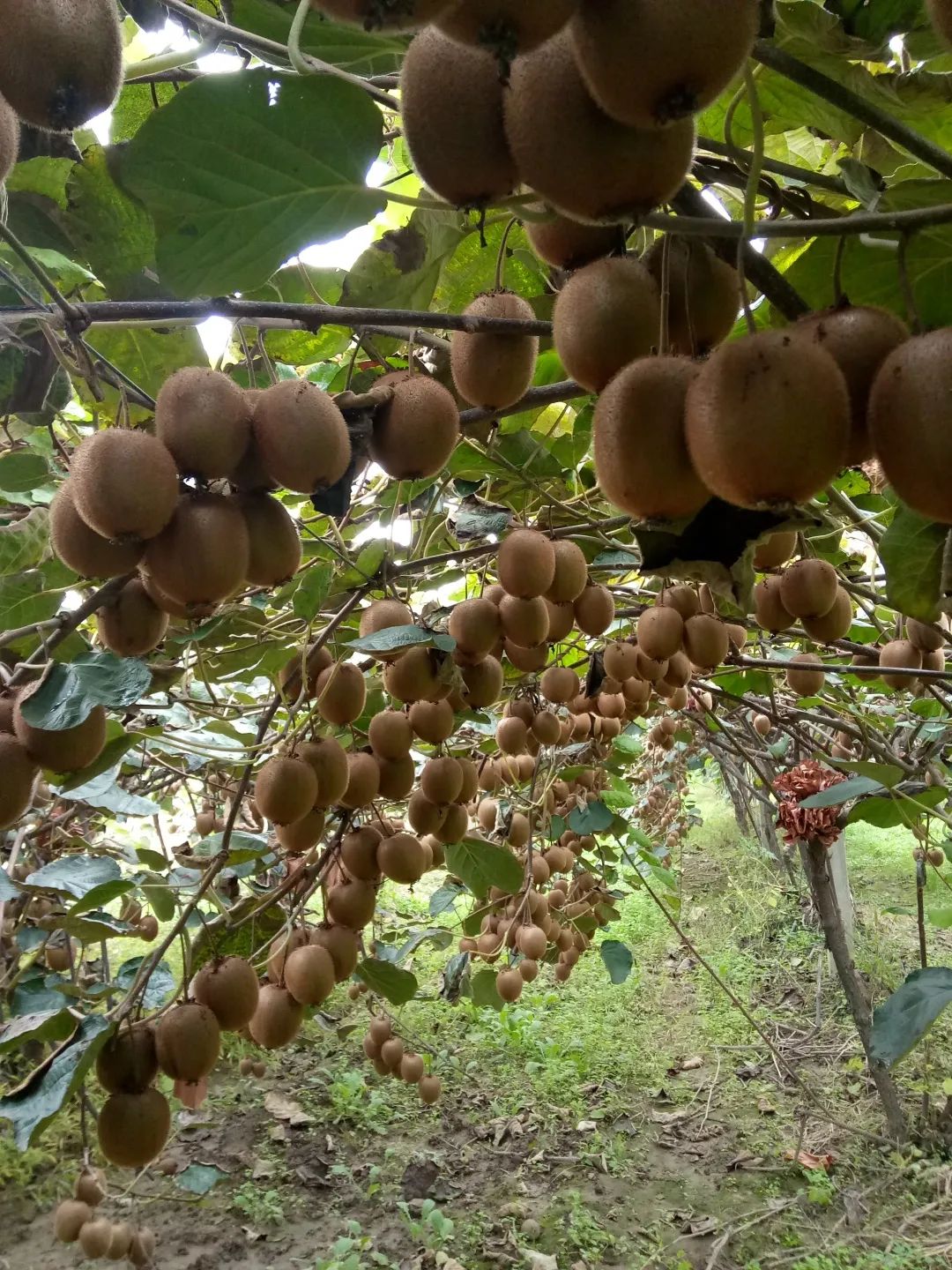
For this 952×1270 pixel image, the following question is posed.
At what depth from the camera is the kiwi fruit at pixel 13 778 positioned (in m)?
0.79

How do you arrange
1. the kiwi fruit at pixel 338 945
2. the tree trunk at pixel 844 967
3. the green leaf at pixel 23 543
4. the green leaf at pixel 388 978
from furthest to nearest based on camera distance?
the tree trunk at pixel 844 967, the green leaf at pixel 388 978, the kiwi fruit at pixel 338 945, the green leaf at pixel 23 543

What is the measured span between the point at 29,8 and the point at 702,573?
497 millimetres

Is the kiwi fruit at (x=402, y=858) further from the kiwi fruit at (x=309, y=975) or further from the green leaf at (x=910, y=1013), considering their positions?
the green leaf at (x=910, y=1013)

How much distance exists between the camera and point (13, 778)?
790 mm

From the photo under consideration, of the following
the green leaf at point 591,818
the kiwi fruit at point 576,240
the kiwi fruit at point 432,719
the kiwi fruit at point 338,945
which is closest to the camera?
the kiwi fruit at point 576,240

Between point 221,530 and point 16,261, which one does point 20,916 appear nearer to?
point 16,261

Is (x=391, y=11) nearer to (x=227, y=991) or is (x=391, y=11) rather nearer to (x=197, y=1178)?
(x=227, y=991)

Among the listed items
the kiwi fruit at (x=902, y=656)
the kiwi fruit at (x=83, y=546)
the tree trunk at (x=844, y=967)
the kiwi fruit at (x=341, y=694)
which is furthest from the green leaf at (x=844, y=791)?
the tree trunk at (x=844, y=967)

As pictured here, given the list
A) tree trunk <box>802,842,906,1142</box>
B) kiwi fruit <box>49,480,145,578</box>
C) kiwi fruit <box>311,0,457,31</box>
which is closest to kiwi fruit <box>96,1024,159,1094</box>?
kiwi fruit <box>49,480,145,578</box>

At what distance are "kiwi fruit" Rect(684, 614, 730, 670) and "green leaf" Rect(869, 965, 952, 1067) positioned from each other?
1.85 feet

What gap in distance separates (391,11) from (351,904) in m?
1.33

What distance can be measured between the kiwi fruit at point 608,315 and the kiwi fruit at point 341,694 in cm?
75

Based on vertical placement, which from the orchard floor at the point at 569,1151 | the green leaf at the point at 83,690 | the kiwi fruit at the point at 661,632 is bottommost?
the orchard floor at the point at 569,1151

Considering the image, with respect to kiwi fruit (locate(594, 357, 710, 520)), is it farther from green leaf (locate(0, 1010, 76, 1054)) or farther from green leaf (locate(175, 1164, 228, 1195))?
green leaf (locate(175, 1164, 228, 1195))
